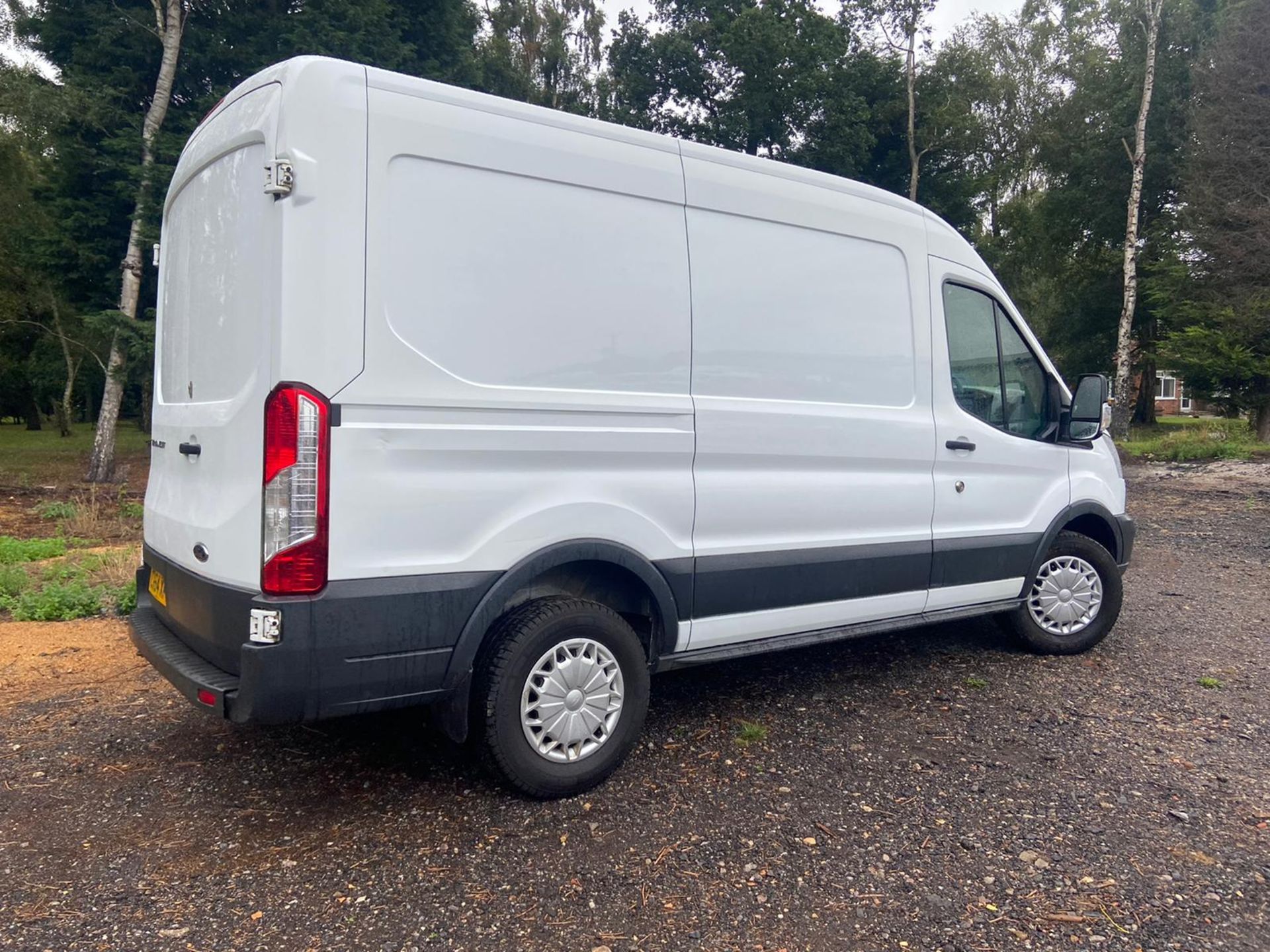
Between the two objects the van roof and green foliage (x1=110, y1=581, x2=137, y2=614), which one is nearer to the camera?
the van roof

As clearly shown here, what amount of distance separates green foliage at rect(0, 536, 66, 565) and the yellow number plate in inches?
197

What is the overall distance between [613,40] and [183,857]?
2563 centimetres

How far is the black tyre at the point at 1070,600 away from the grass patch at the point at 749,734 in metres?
2.00

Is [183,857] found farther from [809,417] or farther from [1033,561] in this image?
[1033,561]

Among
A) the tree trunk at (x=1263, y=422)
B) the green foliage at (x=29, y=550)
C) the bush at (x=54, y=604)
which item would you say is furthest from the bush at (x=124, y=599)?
the tree trunk at (x=1263, y=422)

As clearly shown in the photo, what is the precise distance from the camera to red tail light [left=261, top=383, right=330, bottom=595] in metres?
2.64

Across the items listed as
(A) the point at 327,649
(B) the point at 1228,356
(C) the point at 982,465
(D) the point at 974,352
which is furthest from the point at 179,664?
(B) the point at 1228,356

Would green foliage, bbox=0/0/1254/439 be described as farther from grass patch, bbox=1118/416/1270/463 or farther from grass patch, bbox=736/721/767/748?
grass patch, bbox=736/721/767/748

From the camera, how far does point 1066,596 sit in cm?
507

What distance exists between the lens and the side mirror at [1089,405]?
15.5 ft

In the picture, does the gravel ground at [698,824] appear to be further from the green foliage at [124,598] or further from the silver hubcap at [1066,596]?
the green foliage at [124,598]

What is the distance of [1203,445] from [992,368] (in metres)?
16.7

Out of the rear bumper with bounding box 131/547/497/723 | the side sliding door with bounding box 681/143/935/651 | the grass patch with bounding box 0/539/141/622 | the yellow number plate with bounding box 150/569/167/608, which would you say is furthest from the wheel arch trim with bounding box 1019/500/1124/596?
the grass patch with bounding box 0/539/141/622

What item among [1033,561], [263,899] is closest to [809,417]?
[1033,561]
